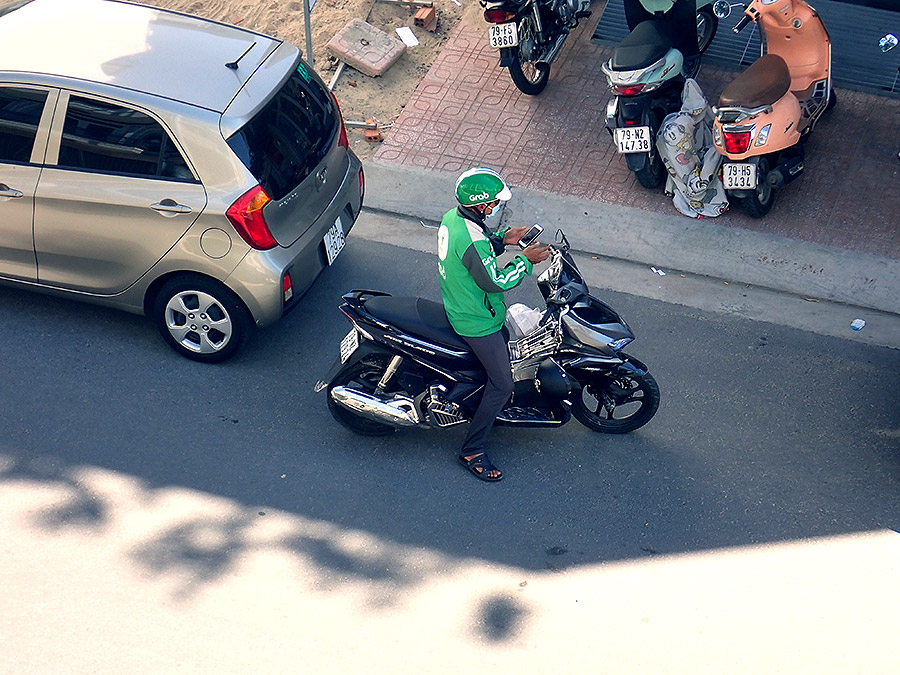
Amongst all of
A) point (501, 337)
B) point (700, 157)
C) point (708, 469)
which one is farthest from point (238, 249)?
point (700, 157)

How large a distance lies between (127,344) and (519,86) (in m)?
4.32

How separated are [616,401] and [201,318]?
260cm

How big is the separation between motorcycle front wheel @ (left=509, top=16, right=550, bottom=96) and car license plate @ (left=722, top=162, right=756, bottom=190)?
2209 mm

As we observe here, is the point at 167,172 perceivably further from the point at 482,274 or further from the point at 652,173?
the point at 652,173

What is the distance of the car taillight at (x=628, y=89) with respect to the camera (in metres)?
7.39

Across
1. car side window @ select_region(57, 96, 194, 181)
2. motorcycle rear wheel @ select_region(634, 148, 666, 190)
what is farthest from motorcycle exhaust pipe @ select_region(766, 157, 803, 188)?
car side window @ select_region(57, 96, 194, 181)

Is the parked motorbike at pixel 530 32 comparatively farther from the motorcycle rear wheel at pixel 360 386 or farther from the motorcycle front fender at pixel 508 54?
the motorcycle rear wheel at pixel 360 386

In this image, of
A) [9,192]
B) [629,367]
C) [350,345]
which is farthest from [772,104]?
[9,192]

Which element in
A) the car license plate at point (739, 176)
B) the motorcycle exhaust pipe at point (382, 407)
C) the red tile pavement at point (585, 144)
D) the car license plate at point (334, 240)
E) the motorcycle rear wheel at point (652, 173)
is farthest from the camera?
the motorcycle rear wheel at point (652, 173)

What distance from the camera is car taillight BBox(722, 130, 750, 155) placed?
697 cm

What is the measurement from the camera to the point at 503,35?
8297 millimetres

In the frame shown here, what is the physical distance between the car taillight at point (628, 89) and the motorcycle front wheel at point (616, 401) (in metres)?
2.85

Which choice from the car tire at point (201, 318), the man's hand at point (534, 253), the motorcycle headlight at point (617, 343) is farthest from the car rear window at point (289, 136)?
the motorcycle headlight at point (617, 343)

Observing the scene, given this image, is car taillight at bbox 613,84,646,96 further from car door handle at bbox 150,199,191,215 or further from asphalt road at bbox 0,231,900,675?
car door handle at bbox 150,199,191,215
